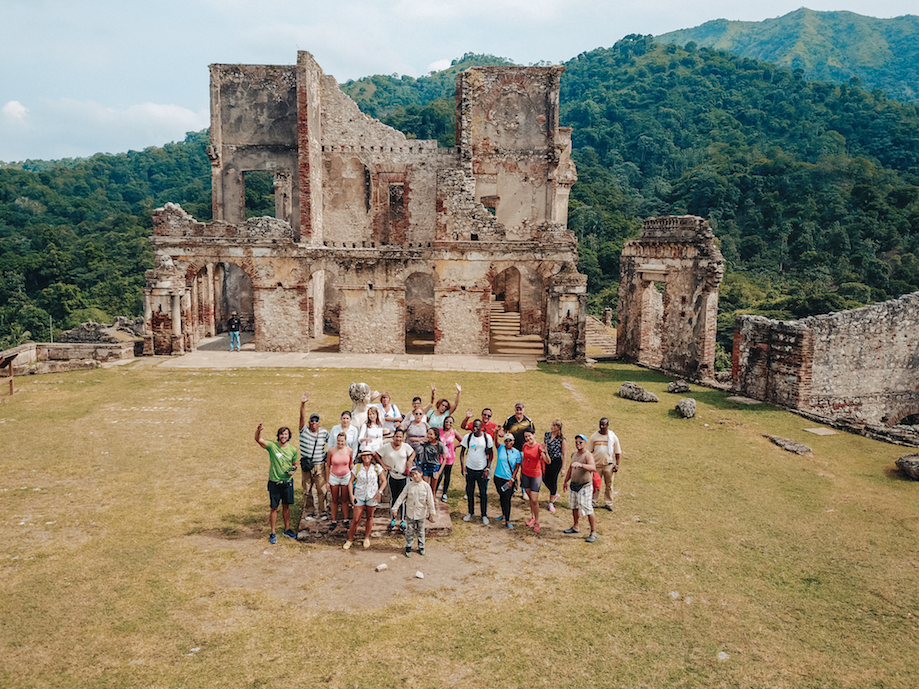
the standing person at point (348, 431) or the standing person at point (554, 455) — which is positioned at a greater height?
the standing person at point (348, 431)

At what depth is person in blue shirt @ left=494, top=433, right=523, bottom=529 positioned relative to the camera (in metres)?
10.3

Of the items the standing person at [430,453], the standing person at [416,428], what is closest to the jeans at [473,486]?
the standing person at [430,453]

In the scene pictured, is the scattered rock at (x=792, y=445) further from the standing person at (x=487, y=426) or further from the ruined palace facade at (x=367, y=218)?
the ruined palace facade at (x=367, y=218)

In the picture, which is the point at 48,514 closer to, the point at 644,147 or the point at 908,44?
the point at 644,147

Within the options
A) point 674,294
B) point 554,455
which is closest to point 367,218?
point 674,294

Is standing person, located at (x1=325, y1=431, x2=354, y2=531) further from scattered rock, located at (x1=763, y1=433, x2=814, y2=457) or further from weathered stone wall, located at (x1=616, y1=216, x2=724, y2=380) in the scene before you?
weathered stone wall, located at (x1=616, y1=216, x2=724, y2=380)

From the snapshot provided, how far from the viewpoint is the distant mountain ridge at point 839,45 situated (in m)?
117

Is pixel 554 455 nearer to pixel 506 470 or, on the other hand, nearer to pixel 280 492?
pixel 506 470

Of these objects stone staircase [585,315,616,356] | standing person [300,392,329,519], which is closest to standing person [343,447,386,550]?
standing person [300,392,329,519]

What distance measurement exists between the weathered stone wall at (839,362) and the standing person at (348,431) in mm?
11369

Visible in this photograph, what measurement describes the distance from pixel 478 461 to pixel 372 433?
158cm

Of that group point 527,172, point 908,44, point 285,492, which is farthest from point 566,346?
point 908,44

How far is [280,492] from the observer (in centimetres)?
970

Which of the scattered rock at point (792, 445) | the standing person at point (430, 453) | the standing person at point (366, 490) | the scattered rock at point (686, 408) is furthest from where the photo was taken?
the scattered rock at point (686, 408)
